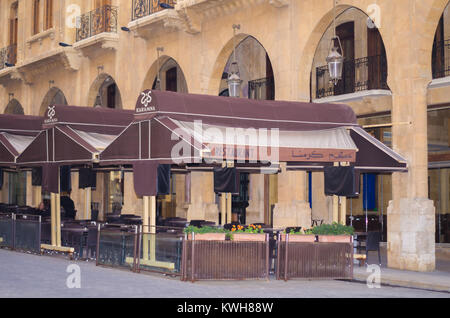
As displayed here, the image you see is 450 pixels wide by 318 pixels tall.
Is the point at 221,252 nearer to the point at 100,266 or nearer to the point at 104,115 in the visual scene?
the point at 100,266

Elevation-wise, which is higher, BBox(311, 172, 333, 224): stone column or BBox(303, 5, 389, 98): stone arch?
BBox(303, 5, 389, 98): stone arch

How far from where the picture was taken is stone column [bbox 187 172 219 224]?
2506cm

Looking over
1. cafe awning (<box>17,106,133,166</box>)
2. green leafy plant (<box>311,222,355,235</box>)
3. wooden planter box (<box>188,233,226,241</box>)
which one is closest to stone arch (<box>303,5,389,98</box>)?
cafe awning (<box>17,106,133,166</box>)

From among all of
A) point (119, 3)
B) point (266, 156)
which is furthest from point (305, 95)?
point (119, 3)

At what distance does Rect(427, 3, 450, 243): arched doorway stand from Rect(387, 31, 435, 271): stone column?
336cm

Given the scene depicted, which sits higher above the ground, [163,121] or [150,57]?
[150,57]

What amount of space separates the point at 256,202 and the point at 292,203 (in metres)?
7.51

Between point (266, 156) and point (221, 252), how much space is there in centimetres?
222

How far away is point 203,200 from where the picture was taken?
25219 mm

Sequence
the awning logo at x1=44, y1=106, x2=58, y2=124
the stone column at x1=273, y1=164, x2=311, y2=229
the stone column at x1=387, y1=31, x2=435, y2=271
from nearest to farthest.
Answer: the stone column at x1=387, y1=31, x2=435, y2=271, the awning logo at x1=44, y1=106, x2=58, y2=124, the stone column at x1=273, y1=164, x2=311, y2=229

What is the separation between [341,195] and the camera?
55.9ft

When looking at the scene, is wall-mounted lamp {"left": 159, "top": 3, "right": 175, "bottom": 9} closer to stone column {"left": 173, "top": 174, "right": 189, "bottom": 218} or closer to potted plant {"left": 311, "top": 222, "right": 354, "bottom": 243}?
stone column {"left": 173, "top": 174, "right": 189, "bottom": 218}
